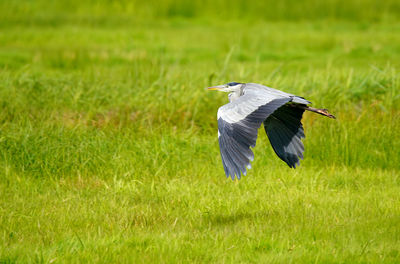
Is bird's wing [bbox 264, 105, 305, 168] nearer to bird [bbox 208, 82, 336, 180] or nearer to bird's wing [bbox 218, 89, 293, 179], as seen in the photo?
bird [bbox 208, 82, 336, 180]

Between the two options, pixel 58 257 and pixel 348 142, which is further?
pixel 348 142

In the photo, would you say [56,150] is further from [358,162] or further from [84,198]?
[358,162]

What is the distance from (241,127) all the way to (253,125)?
0.09 m

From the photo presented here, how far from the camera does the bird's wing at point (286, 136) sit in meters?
5.21

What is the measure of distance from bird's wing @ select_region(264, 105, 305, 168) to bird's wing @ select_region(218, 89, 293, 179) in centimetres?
61

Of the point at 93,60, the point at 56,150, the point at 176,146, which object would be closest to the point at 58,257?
the point at 56,150

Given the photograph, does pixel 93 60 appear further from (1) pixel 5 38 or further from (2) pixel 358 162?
(2) pixel 358 162

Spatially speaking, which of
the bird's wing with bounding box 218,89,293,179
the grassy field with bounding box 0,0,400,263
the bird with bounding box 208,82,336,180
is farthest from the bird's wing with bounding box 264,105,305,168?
the bird's wing with bounding box 218,89,293,179

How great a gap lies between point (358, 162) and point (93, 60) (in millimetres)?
7032

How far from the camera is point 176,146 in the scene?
A: 6.46m

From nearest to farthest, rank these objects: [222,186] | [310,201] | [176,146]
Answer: [310,201] → [222,186] → [176,146]

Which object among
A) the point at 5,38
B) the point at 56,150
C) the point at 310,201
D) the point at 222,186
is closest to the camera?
the point at 310,201

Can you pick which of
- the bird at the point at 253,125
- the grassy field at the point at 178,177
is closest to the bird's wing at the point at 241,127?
the bird at the point at 253,125

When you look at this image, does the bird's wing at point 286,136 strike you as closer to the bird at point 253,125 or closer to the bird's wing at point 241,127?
the bird at point 253,125
